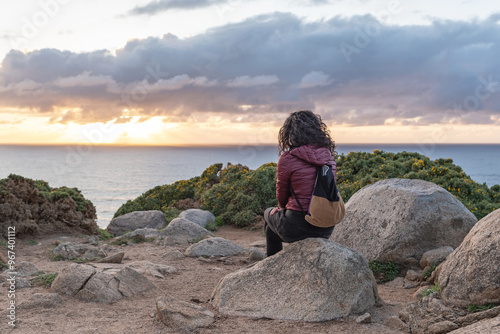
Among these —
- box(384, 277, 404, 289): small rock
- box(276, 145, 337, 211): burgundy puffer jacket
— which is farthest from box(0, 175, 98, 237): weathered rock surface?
box(384, 277, 404, 289): small rock

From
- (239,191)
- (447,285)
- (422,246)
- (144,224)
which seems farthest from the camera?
(239,191)

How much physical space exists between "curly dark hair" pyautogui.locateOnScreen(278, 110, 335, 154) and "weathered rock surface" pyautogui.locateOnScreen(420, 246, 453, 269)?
2.88 m

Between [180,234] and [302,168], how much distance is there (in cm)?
619

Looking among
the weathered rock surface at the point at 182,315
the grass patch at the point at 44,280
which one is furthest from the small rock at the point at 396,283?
the grass patch at the point at 44,280

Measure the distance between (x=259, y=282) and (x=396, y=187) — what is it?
356 centimetres

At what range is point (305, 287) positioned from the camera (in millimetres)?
5902

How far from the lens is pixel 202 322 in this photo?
563cm

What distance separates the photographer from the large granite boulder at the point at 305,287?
19.0ft

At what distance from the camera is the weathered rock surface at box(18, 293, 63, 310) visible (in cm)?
620

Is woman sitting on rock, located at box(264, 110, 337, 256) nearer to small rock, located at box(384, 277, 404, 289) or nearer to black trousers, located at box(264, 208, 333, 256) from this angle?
black trousers, located at box(264, 208, 333, 256)

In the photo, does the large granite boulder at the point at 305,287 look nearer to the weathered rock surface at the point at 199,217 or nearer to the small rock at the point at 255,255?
the small rock at the point at 255,255

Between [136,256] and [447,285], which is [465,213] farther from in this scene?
[136,256]

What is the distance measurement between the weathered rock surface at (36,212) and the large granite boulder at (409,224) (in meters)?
8.43

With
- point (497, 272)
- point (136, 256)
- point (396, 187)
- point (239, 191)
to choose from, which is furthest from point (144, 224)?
point (497, 272)
